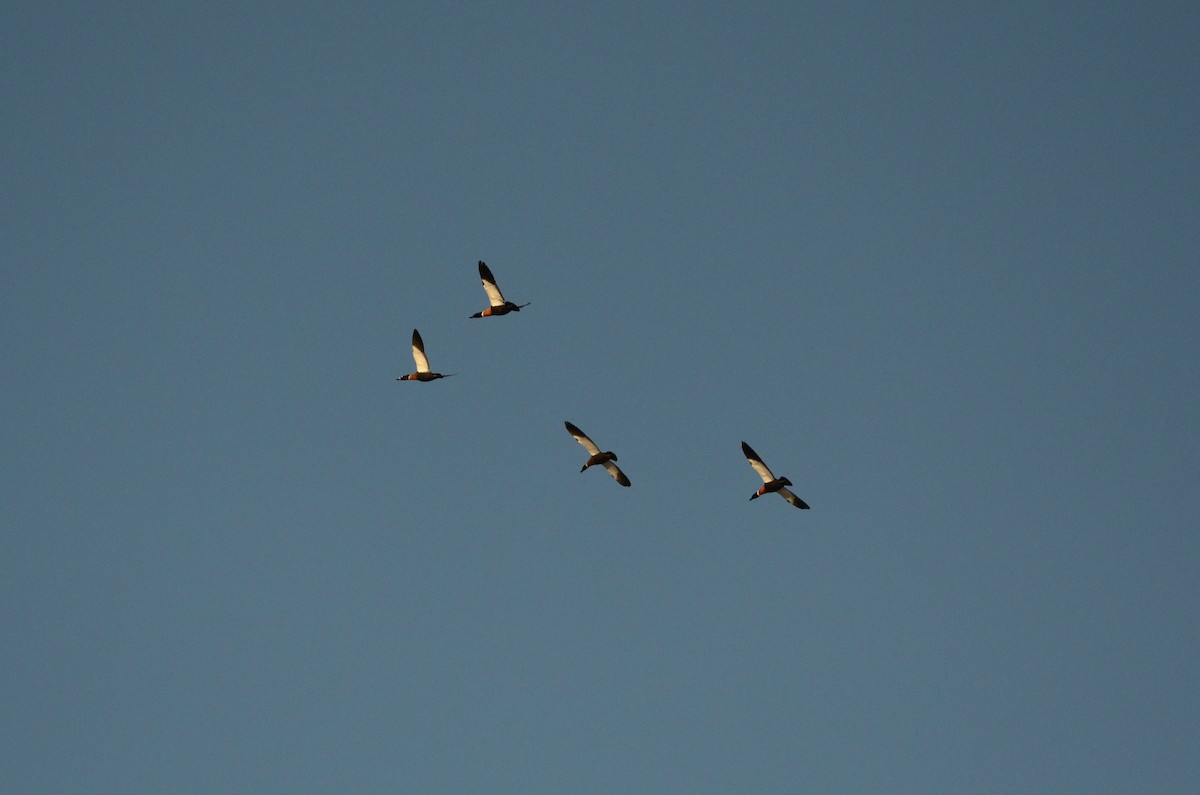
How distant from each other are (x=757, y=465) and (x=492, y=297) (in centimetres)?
1506

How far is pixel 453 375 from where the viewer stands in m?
57.6

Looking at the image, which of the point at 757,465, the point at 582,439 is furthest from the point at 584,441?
the point at 757,465

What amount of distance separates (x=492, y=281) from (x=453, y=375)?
5.34 metres

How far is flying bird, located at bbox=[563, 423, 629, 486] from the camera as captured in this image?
58219 millimetres

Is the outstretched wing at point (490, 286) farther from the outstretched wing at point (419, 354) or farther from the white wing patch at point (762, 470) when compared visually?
the white wing patch at point (762, 470)

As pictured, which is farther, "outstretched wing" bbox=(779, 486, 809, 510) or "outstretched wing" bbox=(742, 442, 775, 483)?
"outstretched wing" bbox=(779, 486, 809, 510)

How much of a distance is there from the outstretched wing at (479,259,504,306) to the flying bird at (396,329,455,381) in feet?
13.0

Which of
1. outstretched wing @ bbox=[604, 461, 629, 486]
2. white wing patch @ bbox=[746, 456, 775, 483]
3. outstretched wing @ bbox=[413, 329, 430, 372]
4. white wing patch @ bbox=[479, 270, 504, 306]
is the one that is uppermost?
white wing patch @ bbox=[479, 270, 504, 306]

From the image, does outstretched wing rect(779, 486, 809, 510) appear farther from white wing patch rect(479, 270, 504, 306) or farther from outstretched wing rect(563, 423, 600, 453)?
white wing patch rect(479, 270, 504, 306)

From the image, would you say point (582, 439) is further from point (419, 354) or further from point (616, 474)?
point (419, 354)

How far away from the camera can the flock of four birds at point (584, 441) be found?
191 ft

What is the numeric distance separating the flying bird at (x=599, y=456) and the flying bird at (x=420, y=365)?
7.02 m

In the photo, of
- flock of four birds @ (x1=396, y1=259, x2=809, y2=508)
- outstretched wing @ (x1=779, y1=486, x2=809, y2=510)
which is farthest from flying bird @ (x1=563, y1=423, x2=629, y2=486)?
outstretched wing @ (x1=779, y1=486, x2=809, y2=510)

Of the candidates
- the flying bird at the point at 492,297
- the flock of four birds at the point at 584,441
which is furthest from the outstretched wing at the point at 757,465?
the flying bird at the point at 492,297
